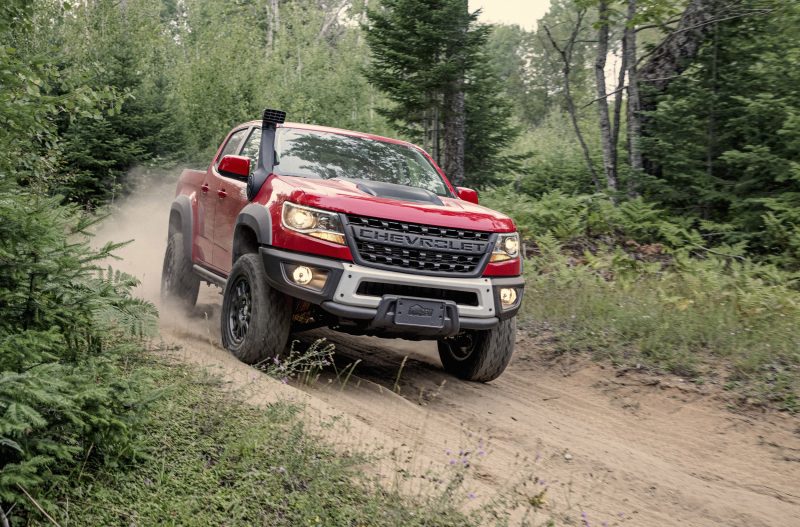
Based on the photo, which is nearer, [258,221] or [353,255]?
[353,255]

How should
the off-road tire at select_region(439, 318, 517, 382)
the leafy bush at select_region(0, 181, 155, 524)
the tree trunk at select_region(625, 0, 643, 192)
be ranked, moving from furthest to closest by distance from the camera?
the tree trunk at select_region(625, 0, 643, 192) → the off-road tire at select_region(439, 318, 517, 382) → the leafy bush at select_region(0, 181, 155, 524)

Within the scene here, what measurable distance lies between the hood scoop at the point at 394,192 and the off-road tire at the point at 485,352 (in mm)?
1163

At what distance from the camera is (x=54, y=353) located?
3.60 m

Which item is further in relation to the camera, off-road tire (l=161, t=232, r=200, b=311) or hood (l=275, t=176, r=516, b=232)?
off-road tire (l=161, t=232, r=200, b=311)

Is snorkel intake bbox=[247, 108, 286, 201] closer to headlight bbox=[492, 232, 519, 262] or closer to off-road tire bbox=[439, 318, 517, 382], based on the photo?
headlight bbox=[492, 232, 519, 262]

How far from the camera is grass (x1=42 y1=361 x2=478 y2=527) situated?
10.4 ft

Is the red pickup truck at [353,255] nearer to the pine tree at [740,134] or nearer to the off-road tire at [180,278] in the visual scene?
the off-road tire at [180,278]

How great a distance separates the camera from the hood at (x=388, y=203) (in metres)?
5.36

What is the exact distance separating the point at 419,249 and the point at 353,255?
1.58 feet

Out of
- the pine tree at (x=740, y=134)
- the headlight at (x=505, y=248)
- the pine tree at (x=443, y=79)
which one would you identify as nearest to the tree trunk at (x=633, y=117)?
the pine tree at (x=740, y=134)

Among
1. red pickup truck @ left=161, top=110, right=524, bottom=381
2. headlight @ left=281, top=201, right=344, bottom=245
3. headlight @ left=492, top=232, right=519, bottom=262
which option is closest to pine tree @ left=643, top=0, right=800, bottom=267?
headlight @ left=492, top=232, right=519, bottom=262

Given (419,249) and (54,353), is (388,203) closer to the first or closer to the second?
(419,249)

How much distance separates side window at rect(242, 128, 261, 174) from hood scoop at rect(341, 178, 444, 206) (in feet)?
3.38

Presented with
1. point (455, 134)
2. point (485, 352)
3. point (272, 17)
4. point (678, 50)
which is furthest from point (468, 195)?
point (272, 17)
